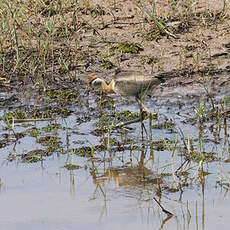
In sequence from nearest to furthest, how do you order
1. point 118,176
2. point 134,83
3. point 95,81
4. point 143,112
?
1. point 118,176
2. point 134,83
3. point 143,112
4. point 95,81

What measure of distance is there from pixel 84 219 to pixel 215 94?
358 cm

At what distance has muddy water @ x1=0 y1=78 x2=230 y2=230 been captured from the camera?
245 inches

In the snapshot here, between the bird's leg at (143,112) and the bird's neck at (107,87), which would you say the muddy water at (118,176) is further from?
the bird's neck at (107,87)

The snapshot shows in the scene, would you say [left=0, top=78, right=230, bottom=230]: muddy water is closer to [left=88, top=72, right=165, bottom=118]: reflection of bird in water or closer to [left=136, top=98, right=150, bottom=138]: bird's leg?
[left=136, top=98, right=150, bottom=138]: bird's leg

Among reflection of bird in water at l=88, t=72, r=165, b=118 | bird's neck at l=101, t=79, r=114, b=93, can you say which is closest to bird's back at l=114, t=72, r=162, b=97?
reflection of bird in water at l=88, t=72, r=165, b=118

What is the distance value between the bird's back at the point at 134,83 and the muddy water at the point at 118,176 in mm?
273

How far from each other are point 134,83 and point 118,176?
58.3 inches

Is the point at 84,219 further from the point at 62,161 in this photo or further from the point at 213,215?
the point at 62,161

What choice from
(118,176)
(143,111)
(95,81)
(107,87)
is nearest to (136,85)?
(143,111)

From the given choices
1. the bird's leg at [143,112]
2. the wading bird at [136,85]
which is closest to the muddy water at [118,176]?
the bird's leg at [143,112]

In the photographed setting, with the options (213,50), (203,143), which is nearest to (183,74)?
(213,50)

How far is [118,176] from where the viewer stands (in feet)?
23.8

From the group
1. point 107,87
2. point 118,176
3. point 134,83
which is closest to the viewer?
point 118,176

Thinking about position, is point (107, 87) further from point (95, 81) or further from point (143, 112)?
point (143, 112)
